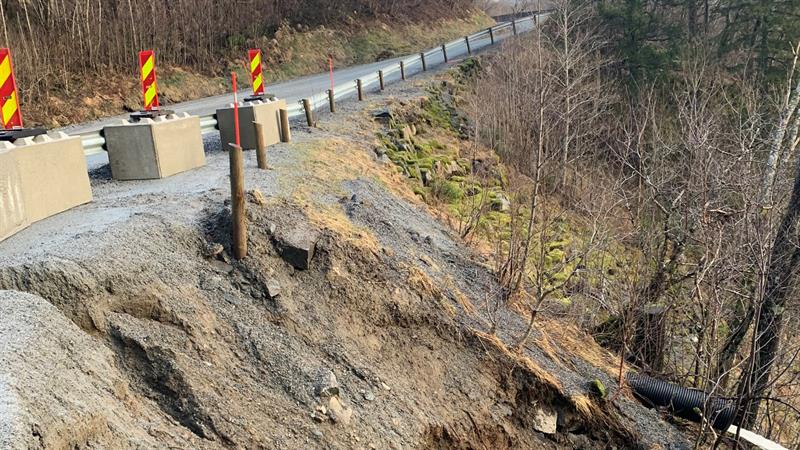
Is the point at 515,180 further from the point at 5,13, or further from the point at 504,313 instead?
the point at 5,13

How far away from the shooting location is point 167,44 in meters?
20.2

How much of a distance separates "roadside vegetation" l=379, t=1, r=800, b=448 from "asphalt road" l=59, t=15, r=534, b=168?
6.79 ft

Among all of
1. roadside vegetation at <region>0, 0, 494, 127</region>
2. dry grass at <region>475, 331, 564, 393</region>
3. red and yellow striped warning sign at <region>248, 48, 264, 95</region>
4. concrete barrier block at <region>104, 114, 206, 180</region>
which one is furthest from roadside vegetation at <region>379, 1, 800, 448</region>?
roadside vegetation at <region>0, 0, 494, 127</region>

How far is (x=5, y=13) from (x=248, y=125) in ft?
32.1

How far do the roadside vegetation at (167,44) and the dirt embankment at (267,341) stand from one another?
902cm

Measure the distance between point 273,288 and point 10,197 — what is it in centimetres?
251

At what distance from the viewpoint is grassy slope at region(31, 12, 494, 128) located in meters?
16.1

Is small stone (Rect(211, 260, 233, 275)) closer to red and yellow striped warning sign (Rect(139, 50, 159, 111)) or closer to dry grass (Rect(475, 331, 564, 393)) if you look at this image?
dry grass (Rect(475, 331, 564, 393))

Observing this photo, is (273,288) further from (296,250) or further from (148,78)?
(148,78)

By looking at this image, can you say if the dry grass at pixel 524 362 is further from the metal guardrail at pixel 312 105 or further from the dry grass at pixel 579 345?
the metal guardrail at pixel 312 105

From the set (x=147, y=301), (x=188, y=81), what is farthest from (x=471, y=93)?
(x=147, y=301)

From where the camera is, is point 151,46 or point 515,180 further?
point 151,46

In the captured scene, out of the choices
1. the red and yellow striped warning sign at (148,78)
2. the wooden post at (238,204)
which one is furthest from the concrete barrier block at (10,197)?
the red and yellow striped warning sign at (148,78)

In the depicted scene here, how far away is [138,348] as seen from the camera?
474cm
